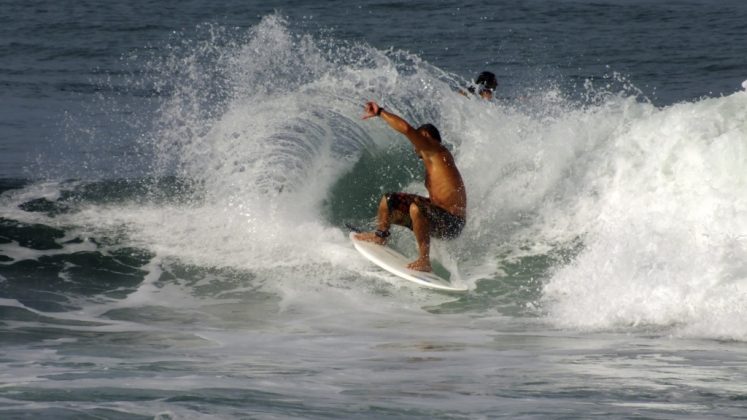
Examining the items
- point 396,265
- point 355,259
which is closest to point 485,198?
point 355,259

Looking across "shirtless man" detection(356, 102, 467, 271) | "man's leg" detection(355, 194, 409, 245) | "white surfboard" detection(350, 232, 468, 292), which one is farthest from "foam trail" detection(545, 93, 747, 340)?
"man's leg" detection(355, 194, 409, 245)

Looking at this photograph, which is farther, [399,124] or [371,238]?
[371,238]

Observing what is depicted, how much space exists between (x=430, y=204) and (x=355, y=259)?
37.2 inches

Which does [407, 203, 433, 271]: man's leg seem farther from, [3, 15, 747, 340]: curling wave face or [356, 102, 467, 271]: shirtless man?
[3, 15, 747, 340]: curling wave face

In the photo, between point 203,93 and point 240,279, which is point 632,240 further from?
point 203,93

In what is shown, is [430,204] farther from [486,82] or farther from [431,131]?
[486,82]

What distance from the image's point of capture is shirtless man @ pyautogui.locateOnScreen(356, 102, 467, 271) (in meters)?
9.51

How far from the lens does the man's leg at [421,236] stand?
31.1 feet

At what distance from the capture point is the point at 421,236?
9516 millimetres

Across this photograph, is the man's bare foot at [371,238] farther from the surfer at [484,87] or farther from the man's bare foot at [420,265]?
the surfer at [484,87]

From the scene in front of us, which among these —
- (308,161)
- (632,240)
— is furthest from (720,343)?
(308,161)

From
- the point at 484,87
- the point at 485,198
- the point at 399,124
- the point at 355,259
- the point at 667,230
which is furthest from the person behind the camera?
the point at 484,87

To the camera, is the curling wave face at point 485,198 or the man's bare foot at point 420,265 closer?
the curling wave face at point 485,198

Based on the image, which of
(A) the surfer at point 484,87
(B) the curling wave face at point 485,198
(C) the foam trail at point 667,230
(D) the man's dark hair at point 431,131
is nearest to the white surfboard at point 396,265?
(B) the curling wave face at point 485,198
